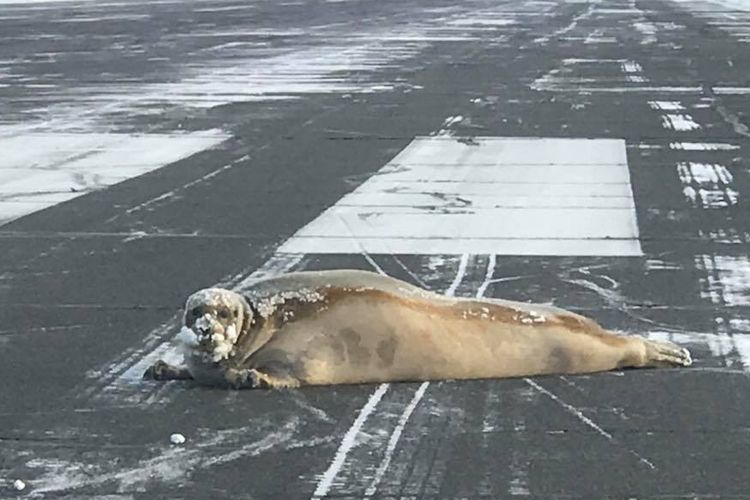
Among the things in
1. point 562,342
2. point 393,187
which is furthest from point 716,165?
point 562,342

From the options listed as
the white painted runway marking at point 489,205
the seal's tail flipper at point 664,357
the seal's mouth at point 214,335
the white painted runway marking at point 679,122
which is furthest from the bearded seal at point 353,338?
the white painted runway marking at point 679,122

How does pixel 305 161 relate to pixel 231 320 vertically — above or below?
below

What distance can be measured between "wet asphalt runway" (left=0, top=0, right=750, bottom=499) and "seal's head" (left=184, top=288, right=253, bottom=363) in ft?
0.62

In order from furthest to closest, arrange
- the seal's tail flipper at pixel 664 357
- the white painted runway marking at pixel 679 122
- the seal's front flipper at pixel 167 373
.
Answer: the white painted runway marking at pixel 679 122 → the seal's tail flipper at pixel 664 357 → the seal's front flipper at pixel 167 373

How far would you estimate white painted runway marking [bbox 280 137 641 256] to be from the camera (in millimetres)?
9680

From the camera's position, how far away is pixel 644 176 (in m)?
12.7

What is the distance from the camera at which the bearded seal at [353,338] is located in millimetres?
6227

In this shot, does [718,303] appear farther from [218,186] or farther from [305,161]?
[305,161]

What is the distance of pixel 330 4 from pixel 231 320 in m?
49.4

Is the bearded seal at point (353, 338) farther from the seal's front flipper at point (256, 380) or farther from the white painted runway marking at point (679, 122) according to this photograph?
the white painted runway marking at point (679, 122)

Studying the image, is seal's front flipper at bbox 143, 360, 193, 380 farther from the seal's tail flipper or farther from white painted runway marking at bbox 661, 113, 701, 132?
white painted runway marking at bbox 661, 113, 701, 132

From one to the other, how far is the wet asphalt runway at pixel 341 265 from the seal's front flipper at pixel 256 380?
52 mm

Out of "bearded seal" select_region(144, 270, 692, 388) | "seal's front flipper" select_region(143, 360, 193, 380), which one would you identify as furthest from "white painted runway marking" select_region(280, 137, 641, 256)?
"seal's front flipper" select_region(143, 360, 193, 380)

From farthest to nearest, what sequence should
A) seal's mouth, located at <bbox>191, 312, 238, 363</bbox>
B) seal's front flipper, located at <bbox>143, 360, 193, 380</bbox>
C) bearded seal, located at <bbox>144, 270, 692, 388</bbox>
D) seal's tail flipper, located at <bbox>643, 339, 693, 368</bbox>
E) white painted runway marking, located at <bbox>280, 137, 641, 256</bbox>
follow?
1. white painted runway marking, located at <bbox>280, 137, 641, 256</bbox>
2. seal's tail flipper, located at <bbox>643, 339, 693, 368</bbox>
3. seal's front flipper, located at <bbox>143, 360, 193, 380</bbox>
4. bearded seal, located at <bbox>144, 270, 692, 388</bbox>
5. seal's mouth, located at <bbox>191, 312, 238, 363</bbox>
